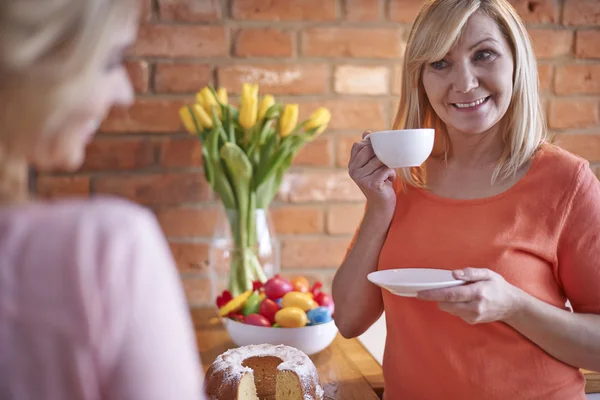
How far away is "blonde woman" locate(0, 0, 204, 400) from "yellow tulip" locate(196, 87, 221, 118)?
1305 millimetres

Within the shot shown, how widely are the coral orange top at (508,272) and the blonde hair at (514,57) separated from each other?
0.04 m

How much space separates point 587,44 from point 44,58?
201 cm

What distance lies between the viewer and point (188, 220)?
6.35 ft

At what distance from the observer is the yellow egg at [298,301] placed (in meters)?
1.47

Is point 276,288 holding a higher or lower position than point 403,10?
lower

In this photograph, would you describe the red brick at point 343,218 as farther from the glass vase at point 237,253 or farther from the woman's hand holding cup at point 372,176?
the woman's hand holding cup at point 372,176

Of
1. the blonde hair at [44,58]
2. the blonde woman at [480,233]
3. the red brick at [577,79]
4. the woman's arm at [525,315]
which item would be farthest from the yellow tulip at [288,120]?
the blonde hair at [44,58]

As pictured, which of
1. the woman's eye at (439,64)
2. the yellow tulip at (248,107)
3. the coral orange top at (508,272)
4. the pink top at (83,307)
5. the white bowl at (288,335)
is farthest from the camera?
the yellow tulip at (248,107)

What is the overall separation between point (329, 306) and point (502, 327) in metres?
0.49

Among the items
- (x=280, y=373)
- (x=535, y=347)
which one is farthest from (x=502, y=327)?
(x=280, y=373)

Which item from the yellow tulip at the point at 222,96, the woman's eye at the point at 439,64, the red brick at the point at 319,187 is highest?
the woman's eye at the point at 439,64

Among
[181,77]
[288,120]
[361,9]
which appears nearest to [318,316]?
[288,120]

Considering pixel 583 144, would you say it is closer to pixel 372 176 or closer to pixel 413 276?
pixel 372 176

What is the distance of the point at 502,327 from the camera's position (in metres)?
1.12
